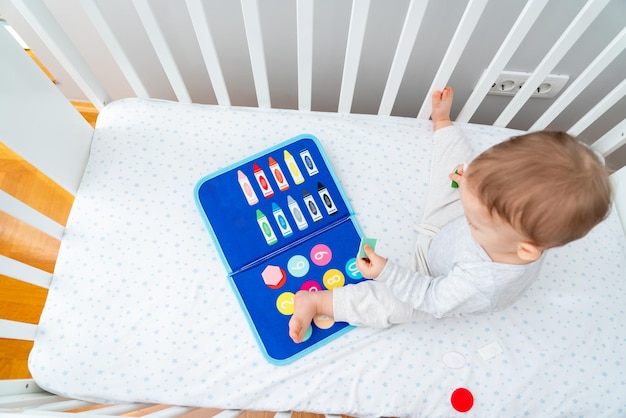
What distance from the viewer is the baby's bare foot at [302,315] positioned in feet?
2.79

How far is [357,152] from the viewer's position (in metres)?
1.01

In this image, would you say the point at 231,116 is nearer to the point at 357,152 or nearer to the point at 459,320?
the point at 357,152

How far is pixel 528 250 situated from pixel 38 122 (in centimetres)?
82

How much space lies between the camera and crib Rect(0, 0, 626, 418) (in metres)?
0.83

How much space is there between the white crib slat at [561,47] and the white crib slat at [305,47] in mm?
414

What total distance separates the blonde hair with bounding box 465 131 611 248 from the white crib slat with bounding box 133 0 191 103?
61cm

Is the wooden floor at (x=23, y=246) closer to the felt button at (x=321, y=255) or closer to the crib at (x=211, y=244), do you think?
the crib at (x=211, y=244)

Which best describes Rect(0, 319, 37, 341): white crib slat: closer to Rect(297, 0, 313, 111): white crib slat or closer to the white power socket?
Rect(297, 0, 313, 111): white crib slat

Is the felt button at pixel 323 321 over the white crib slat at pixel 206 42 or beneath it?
beneath

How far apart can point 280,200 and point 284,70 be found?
0.34 m

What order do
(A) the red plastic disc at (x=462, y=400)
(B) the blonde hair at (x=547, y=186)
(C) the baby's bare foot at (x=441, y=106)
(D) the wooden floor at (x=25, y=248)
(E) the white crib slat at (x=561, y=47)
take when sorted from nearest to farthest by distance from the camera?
(B) the blonde hair at (x=547, y=186), (E) the white crib slat at (x=561, y=47), (A) the red plastic disc at (x=462, y=400), (C) the baby's bare foot at (x=441, y=106), (D) the wooden floor at (x=25, y=248)

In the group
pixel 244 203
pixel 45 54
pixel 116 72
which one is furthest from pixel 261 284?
pixel 45 54

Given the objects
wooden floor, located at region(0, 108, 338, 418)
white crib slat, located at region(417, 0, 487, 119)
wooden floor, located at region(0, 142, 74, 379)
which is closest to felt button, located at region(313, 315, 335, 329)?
wooden floor, located at region(0, 108, 338, 418)

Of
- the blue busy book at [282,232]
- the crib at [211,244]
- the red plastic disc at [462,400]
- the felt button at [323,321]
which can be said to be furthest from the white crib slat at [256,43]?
the red plastic disc at [462,400]
